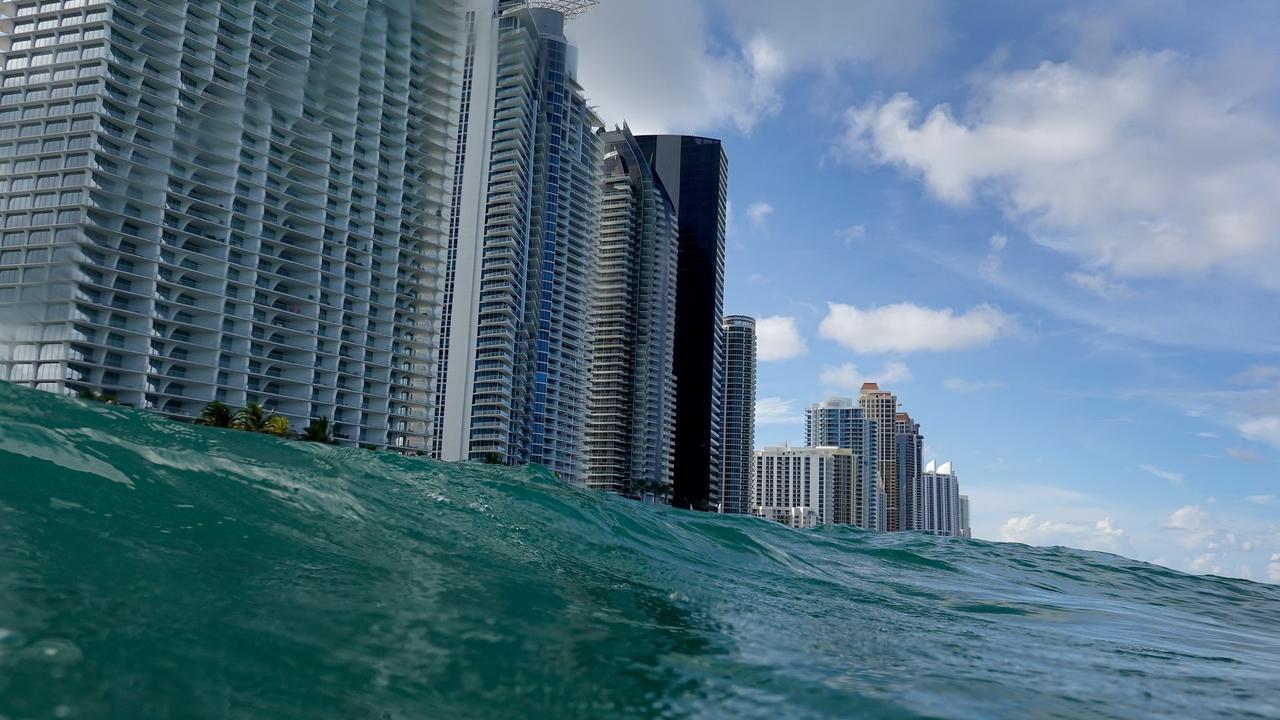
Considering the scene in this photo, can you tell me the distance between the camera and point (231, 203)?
281 feet

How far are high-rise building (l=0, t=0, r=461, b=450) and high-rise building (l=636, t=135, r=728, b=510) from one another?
72.0 m

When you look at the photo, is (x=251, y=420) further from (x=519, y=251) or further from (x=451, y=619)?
(x=451, y=619)

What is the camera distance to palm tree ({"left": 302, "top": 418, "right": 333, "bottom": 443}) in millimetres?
86938

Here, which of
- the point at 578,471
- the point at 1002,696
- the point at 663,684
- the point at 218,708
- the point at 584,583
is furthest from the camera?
the point at 578,471

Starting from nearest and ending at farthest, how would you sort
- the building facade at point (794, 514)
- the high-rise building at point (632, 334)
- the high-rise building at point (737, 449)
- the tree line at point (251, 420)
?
1. the tree line at point (251, 420)
2. the high-rise building at point (632, 334)
3. the high-rise building at point (737, 449)
4. the building facade at point (794, 514)

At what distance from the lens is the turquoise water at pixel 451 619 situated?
10.2ft

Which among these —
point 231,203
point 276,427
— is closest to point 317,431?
point 276,427

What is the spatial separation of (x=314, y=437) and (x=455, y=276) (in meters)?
38.7

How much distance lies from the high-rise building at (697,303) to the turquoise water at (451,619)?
15242 cm

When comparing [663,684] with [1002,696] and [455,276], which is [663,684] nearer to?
[1002,696]

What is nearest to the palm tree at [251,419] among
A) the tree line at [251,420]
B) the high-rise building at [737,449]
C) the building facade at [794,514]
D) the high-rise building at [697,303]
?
the tree line at [251,420]

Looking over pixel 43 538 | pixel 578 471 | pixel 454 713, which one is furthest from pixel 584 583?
pixel 578 471

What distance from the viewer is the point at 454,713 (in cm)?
292

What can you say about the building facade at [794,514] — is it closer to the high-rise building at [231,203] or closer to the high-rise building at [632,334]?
the high-rise building at [632,334]
